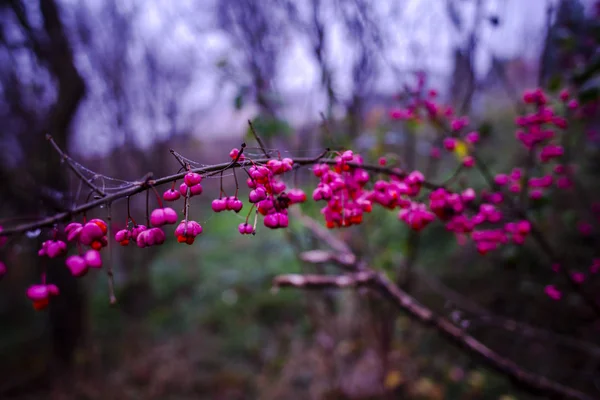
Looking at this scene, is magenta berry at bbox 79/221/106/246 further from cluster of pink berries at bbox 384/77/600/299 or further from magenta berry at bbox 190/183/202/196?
cluster of pink berries at bbox 384/77/600/299

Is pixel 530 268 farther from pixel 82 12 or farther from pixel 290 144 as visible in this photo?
pixel 82 12

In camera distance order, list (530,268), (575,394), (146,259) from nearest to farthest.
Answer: (575,394) → (530,268) → (146,259)

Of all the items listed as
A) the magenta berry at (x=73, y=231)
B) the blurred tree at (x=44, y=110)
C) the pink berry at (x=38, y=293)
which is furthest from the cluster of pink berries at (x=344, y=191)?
the blurred tree at (x=44, y=110)

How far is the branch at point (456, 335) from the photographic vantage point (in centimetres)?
167

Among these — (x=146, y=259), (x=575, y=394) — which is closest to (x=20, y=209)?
(x=146, y=259)

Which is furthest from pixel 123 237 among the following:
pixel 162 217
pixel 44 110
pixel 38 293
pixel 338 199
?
pixel 44 110

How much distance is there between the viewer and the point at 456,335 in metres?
1.83

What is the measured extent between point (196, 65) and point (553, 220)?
17.7 feet

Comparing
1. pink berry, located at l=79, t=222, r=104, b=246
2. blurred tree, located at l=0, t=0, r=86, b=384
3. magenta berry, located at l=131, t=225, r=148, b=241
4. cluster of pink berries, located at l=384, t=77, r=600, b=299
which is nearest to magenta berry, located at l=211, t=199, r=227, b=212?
magenta berry, located at l=131, t=225, r=148, b=241

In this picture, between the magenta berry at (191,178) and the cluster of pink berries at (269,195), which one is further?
the cluster of pink berries at (269,195)

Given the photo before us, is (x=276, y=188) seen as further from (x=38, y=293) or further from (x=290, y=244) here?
(x=290, y=244)

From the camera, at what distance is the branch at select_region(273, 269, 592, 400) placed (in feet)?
5.47

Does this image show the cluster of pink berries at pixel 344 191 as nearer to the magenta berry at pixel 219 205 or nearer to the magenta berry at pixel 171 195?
the magenta berry at pixel 219 205

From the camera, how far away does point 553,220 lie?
3896 mm
